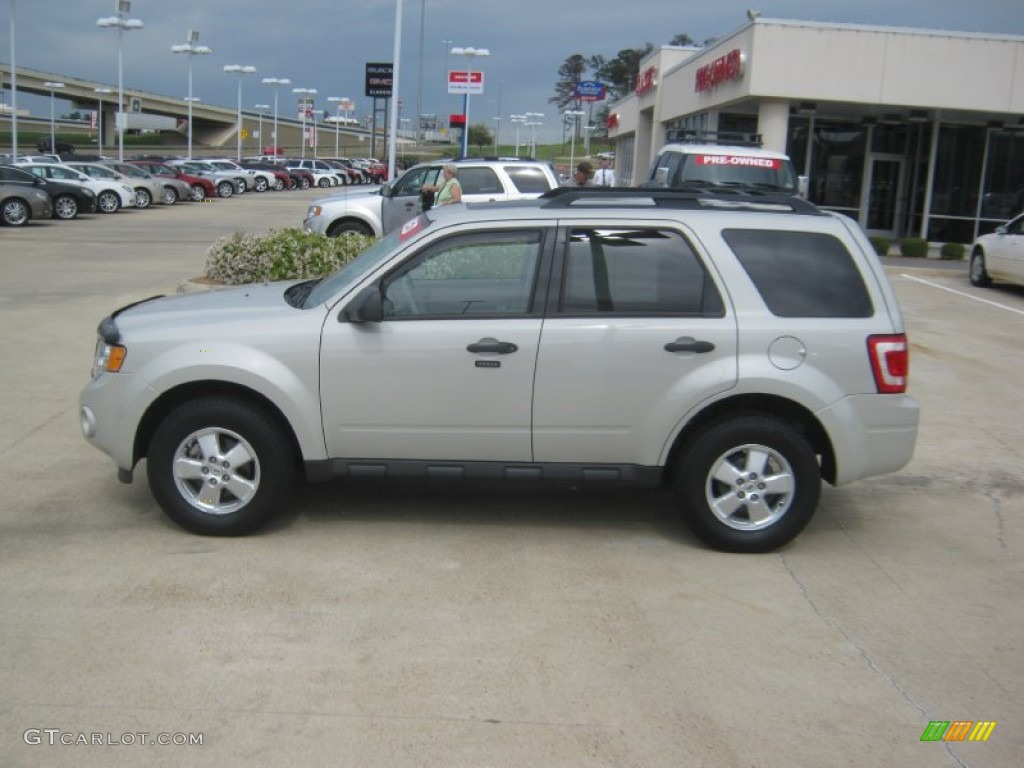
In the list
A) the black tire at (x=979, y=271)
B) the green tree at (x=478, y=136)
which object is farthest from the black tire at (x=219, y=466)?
the green tree at (x=478, y=136)

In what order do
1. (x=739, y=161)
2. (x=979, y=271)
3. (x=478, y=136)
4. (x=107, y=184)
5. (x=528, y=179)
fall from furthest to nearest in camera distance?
(x=478, y=136) < (x=107, y=184) < (x=979, y=271) < (x=528, y=179) < (x=739, y=161)

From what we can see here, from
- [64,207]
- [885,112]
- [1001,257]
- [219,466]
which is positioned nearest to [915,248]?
[885,112]

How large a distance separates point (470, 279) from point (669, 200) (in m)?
1.35

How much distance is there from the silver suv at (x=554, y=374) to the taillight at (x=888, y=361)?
0.01m

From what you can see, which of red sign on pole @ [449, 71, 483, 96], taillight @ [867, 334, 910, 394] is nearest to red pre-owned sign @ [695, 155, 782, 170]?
taillight @ [867, 334, 910, 394]

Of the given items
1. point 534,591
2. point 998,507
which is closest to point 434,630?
point 534,591

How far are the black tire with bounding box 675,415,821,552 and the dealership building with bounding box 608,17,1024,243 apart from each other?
22654 millimetres

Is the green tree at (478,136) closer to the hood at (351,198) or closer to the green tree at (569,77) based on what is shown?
the green tree at (569,77)

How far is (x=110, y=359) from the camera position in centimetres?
600

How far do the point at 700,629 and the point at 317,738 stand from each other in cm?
192

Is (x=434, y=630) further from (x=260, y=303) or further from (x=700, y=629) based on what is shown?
(x=260, y=303)

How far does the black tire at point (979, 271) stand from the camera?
2023cm

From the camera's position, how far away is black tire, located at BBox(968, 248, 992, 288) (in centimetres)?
2023

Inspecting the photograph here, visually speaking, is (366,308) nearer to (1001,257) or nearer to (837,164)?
(1001,257)
